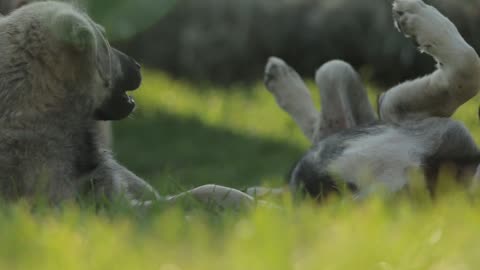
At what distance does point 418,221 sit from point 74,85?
4.72 ft

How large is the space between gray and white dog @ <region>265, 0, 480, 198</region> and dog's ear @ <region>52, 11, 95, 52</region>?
1060mm

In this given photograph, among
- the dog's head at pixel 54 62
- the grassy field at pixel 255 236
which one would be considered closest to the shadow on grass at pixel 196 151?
the dog's head at pixel 54 62

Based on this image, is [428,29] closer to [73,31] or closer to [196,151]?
[73,31]

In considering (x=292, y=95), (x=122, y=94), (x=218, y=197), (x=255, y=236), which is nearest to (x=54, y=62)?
(x=122, y=94)

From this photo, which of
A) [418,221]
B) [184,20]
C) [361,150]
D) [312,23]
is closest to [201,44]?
[184,20]

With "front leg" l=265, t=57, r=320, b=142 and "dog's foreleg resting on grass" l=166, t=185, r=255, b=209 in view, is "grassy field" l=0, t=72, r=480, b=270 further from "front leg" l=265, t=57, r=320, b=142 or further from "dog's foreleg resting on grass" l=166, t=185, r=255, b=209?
"front leg" l=265, t=57, r=320, b=142

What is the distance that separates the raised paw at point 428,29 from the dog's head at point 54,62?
1.27 m

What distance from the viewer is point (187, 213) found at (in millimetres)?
3383

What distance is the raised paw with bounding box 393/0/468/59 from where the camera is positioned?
3.93 m

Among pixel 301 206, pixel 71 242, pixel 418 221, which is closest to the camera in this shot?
pixel 71 242

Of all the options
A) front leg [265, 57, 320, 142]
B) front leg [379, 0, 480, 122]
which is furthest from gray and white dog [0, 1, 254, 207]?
front leg [265, 57, 320, 142]

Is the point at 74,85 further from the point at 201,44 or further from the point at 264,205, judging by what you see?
the point at 201,44

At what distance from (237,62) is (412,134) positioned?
7797 mm

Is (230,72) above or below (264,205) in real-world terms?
below
